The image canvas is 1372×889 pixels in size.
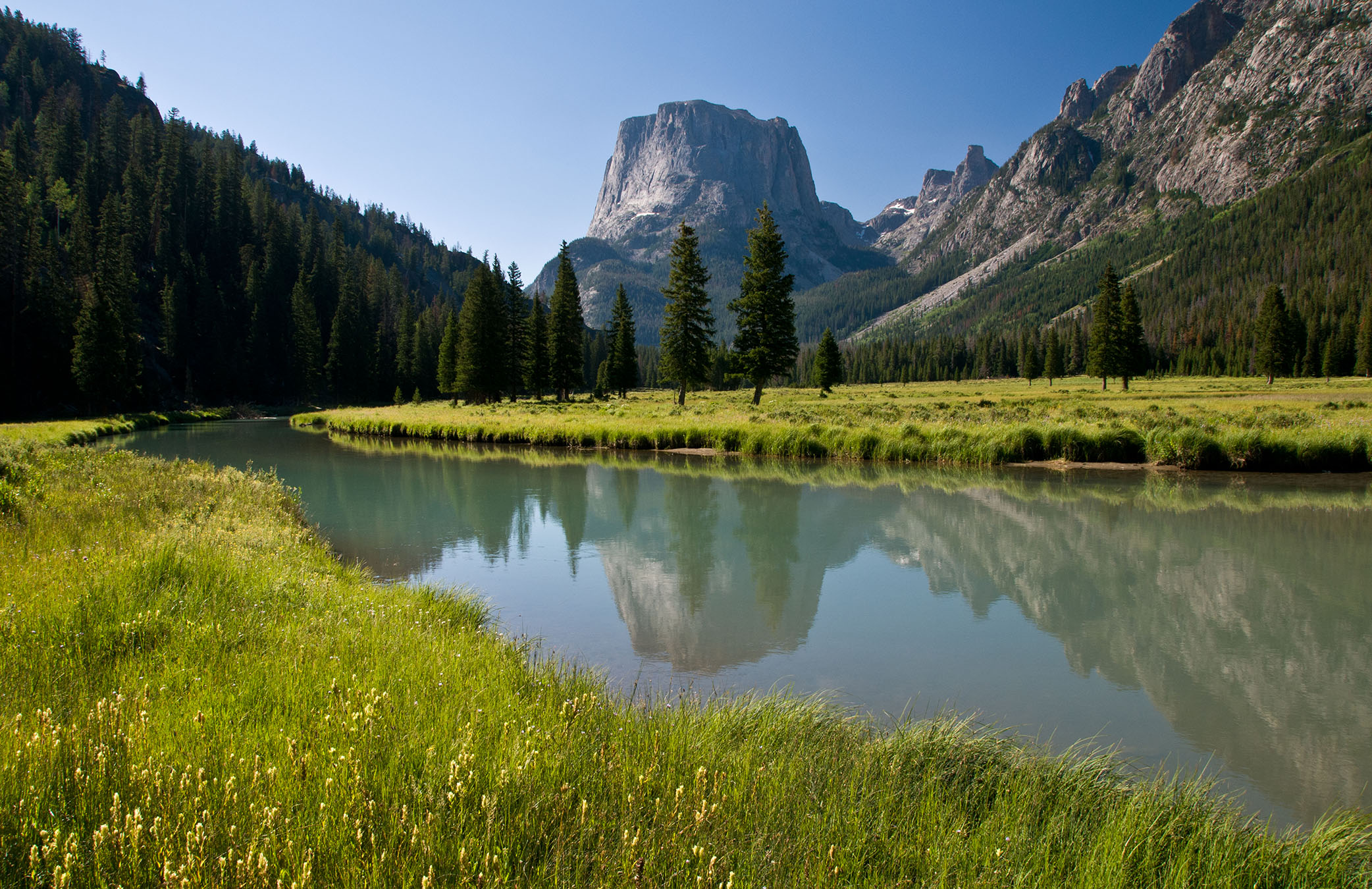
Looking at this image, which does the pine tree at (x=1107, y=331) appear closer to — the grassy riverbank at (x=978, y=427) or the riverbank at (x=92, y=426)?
the grassy riverbank at (x=978, y=427)

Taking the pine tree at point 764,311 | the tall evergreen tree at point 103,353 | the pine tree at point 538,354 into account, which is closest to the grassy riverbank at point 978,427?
the pine tree at point 764,311

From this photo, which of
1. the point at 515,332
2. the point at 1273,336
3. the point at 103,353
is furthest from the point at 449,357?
the point at 1273,336

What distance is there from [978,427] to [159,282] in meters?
107

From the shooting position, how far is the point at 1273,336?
242ft

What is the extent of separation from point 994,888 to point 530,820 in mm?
1933

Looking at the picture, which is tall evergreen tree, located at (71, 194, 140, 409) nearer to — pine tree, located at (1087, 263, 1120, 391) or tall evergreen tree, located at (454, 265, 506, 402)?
tall evergreen tree, located at (454, 265, 506, 402)

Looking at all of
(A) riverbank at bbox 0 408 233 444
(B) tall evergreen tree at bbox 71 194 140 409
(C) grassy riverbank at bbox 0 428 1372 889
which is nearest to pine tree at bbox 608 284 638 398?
(A) riverbank at bbox 0 408 233 444

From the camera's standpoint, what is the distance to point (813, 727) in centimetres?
450

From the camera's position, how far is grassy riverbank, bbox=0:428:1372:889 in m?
2.43

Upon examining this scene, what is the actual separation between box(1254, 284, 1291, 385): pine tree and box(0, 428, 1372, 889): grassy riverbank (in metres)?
92.1

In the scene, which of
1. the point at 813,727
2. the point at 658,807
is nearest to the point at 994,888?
the point at 658,807

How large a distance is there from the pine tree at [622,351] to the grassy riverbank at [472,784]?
212 feet

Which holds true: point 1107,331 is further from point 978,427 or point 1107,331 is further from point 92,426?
point 92,426

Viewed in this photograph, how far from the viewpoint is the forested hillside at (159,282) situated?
57.9 m
